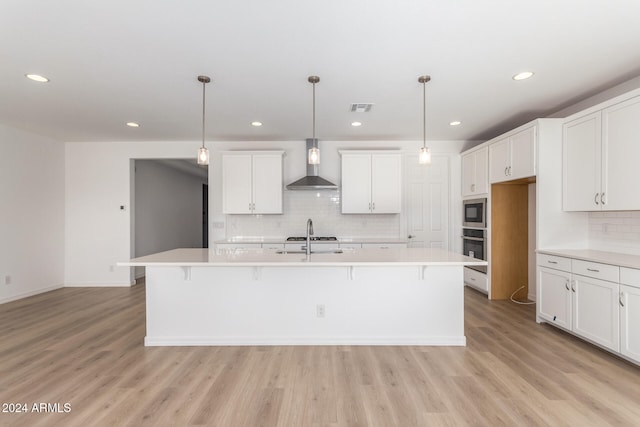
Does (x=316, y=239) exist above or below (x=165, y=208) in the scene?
below

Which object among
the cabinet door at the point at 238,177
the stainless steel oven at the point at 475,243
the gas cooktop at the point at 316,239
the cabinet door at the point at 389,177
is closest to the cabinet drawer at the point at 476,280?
the stainless steel oven at the point at 475,243

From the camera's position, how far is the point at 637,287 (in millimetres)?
2344

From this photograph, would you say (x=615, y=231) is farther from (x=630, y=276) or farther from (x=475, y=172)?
(x=475, y=172)

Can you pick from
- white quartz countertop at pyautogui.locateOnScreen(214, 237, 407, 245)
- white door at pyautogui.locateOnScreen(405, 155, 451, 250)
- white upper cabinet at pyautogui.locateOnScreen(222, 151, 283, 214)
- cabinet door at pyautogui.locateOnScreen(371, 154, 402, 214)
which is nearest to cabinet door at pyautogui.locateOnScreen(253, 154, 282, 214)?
white upper cabinet at pyautogui.locateOnScreen(222, 151, 283, 214)

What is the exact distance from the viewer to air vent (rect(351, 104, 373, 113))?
11.6 ft

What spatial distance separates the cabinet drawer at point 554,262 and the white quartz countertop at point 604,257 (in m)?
0.04

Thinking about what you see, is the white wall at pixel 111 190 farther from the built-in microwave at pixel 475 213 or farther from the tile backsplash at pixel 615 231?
the tile backsplash at pixel 615 231

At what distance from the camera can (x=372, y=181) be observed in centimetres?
495

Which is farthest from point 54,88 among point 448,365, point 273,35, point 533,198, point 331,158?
point 533,198

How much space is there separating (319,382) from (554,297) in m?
2.68

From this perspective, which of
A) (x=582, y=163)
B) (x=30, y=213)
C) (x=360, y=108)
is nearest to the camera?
(x=582, y=163)

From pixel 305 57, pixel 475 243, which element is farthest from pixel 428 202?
pixel 305 57

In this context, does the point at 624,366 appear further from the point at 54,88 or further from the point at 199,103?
the point at 54,88

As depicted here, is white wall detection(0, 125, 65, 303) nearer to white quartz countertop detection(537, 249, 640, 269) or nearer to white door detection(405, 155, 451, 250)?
white door detection(405, 155, 451, 250)
